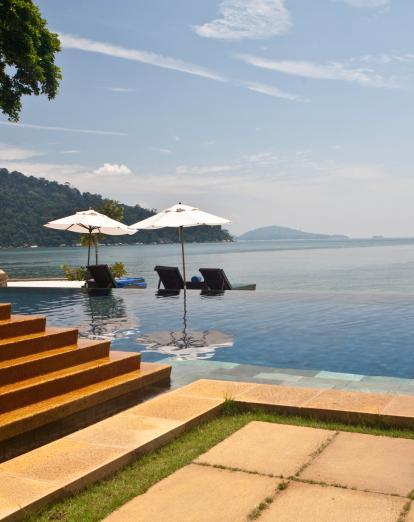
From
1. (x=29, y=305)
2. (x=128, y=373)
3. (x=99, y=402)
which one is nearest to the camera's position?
(x=99, y=402)

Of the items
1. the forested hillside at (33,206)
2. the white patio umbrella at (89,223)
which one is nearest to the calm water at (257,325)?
the white patio umbrella at (89,223)

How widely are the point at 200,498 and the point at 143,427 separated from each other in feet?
4.22

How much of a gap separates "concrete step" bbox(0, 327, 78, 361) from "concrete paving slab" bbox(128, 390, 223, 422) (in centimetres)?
149

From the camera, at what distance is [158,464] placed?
389 centimetres

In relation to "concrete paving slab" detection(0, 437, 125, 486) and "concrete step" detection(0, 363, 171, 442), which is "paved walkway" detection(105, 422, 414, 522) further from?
"concrete step" detection(0, 363, 171, 442)

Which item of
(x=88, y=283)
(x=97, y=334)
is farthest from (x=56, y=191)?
(x=97, y=334)

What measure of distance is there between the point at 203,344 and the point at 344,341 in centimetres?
236

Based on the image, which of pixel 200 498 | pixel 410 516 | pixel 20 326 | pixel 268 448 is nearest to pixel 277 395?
pixel 268 448

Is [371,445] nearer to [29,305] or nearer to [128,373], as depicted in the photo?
[128,373]

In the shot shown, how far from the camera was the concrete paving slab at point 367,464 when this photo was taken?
3447mm

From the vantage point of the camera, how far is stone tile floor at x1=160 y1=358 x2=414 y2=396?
6.50 metres

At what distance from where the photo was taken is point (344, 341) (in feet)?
31.3

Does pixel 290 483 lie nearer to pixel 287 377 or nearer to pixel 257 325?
pixel 287 377

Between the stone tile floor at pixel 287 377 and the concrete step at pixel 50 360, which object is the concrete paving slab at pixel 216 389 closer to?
the stone tile floor at pixel 287 377
